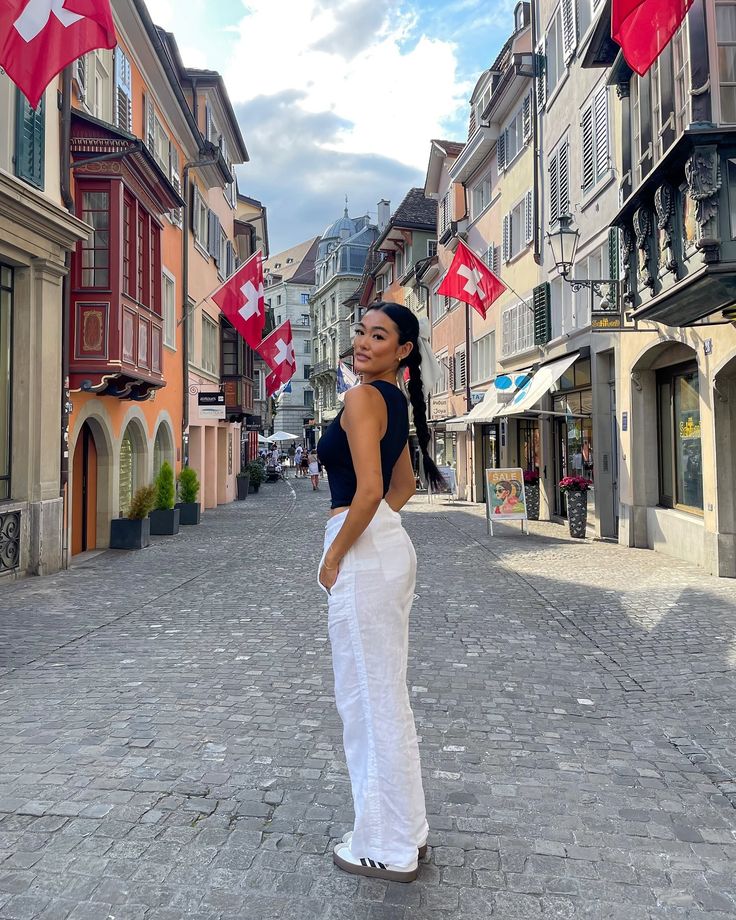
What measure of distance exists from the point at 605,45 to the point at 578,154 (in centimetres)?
464

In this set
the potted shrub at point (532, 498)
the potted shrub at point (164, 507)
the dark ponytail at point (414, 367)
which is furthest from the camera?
the potted shrub at point (532, 498)

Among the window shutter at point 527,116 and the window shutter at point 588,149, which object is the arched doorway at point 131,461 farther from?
the window shutter at point 527,116

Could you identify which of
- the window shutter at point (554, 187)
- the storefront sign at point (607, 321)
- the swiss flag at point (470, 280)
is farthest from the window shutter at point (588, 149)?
the storefront sign at point (607, 321)

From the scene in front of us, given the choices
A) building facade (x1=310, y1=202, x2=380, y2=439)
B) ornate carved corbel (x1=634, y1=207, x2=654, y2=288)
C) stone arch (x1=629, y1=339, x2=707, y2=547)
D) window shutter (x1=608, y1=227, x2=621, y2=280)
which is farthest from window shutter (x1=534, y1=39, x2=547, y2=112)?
building facade (x1=310, y1=202, x2=380, y2=439)

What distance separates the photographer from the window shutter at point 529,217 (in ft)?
62.5

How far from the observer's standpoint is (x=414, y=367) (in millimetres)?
3012

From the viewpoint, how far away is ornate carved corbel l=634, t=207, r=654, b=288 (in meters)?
9.58

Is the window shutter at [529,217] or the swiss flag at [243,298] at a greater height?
the window shutter at [529,217]

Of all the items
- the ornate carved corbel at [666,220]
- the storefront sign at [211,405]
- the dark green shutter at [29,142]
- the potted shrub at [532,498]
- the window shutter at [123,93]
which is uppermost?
the window shutter at [123,93]

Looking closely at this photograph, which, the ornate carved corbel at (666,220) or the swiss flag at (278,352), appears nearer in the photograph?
the ornate carved corbel at (666,220)

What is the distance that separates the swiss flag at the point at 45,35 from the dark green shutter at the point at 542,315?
1283cm

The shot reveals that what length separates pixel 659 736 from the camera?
14.4 ft

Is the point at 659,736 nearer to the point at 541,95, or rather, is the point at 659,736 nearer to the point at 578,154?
the point at 578,154

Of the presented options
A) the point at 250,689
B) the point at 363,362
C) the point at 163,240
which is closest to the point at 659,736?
the point at 250,689
